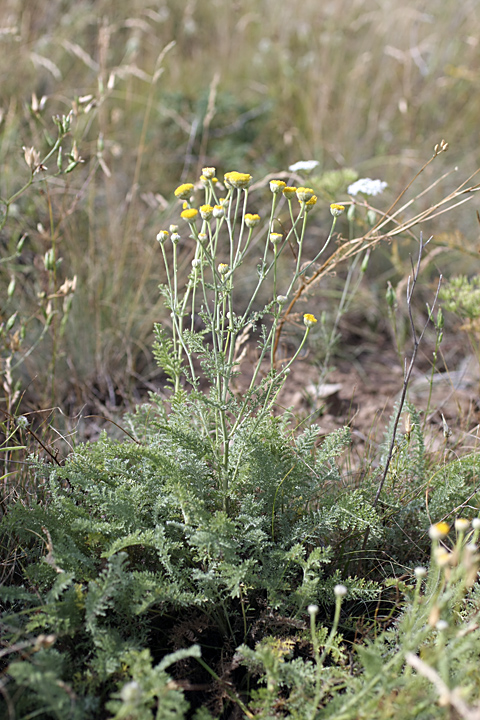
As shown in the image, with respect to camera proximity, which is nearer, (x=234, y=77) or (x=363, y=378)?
(x=363, y=378)

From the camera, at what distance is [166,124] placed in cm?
396

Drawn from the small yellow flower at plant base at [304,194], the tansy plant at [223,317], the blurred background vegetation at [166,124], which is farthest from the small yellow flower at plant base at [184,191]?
the blurred background vegetation at [166,124]

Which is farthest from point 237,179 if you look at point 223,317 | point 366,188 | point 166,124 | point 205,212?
point 166,124

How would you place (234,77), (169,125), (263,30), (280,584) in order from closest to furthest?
(280,584), (169,125), (234,77), (263,30)

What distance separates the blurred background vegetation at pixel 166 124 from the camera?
2.57 metres

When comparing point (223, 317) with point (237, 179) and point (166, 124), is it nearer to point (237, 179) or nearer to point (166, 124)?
point (237, 179)

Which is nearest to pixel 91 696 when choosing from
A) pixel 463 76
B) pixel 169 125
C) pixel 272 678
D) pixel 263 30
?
pixel 272 678

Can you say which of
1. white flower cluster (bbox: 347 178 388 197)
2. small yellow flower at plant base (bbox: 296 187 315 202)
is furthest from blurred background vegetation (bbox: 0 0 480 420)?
small yellow flower at plant base (bbox: 296 187 315 202)

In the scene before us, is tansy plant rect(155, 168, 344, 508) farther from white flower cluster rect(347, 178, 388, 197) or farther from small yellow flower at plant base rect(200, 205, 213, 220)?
white flower cluster rect(347, 178, 388, 197)

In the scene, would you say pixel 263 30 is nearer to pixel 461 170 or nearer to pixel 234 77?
pixel 234 77

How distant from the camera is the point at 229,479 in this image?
148 centimetres

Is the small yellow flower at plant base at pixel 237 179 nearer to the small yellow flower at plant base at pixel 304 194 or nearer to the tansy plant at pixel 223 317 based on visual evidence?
the tansy plant at pixel 223 317

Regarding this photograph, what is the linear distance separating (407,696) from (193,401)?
0.82 m

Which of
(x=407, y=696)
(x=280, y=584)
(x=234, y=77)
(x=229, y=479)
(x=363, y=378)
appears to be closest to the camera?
(x=407, y=696)
